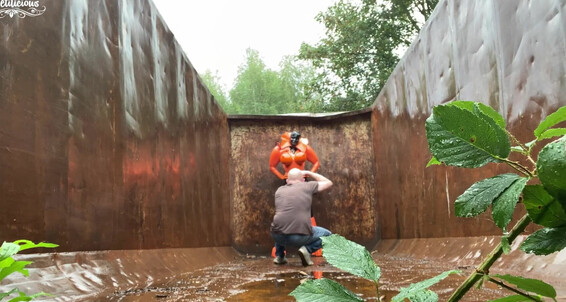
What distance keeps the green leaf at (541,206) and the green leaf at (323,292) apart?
13cm

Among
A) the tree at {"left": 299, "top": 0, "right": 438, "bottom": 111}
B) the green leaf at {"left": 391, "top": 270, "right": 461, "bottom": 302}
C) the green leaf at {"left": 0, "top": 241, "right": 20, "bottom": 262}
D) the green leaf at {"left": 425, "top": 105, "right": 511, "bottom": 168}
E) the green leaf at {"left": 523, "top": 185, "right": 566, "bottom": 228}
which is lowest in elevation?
the green leaf at {"left": 0, "top": 241, "right": 20, "bottom": 262}

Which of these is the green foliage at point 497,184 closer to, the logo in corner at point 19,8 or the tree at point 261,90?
the logo in corner at point 19,8

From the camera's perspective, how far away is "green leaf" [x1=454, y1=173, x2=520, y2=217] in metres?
0.36

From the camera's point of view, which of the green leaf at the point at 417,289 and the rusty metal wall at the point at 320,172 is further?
the rusty metal wall at the point at 320,172

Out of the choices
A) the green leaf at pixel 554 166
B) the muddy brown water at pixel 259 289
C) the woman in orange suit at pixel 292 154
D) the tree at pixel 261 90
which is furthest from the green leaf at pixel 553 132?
the tree at pixel 261 90

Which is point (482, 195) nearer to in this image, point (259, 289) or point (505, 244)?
point (505, 244)

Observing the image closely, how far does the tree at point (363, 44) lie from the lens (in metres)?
14.8

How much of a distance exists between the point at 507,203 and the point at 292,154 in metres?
6.88

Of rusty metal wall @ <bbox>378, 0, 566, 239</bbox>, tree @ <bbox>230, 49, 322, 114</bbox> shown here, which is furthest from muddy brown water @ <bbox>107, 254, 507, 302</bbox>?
tree @ <bbox>230, 49, 322, 114</bbox>

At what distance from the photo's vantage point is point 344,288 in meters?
0.37

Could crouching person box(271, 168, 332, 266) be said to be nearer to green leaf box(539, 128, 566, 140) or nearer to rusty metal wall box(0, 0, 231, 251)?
rusty metal wall box(0, 0, 231, 251)

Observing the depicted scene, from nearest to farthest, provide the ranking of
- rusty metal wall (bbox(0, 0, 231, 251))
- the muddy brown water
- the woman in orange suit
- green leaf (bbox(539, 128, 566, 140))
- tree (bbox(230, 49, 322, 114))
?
green leaf (bbox(539, 128, 566, 140)), the muddy brown water, rusty metal wall (bbox(0, 0, 231, 251)), the woman in orange suit, tree (bbox(230, 49, 322, 114))

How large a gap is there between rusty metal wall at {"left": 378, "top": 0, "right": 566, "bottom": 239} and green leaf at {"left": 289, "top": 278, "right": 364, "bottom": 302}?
2777 mm

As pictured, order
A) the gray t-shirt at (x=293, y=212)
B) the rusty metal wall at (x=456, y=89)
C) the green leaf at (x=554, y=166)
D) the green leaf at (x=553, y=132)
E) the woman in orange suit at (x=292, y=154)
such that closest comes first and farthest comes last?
the green leaf at (x=554, y=166), the green leaf at (x=553, y=132), the rusty metal wall at (x=456, y=89), the gray t-shirt at (x=293, y=212), the woman in orange suit at (x=292, y=154)
